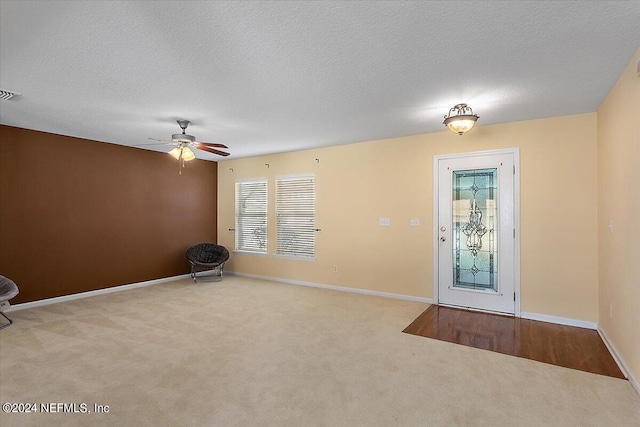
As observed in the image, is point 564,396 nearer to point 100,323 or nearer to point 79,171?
point 100,323

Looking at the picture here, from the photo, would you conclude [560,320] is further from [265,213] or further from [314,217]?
[265,213]

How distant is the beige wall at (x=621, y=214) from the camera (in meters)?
2.56

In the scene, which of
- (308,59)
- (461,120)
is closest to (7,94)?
(308,59)

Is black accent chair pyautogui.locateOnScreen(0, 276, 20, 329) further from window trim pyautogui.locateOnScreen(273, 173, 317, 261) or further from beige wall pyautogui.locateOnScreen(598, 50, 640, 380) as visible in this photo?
beige wall pyautogui.locateOnScreen(598, 50, 640, 380)

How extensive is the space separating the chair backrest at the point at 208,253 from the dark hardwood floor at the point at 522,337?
430cm

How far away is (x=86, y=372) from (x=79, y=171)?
3787 mm

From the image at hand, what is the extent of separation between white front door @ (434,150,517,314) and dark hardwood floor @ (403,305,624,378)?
299mm

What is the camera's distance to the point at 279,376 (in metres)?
2.74

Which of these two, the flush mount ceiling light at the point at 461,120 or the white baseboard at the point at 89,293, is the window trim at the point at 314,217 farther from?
the flush mount ceiling light at the point at 461,120

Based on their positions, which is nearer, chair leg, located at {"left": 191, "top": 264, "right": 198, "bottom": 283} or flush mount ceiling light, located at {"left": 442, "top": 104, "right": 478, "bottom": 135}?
flush mount ceiling light, located at {"left": 442, "top": 104, "right": 478, "bottom": 135}

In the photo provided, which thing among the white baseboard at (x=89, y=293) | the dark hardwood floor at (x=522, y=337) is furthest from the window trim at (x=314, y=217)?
the dark hardwood floor at (x=522, y=337)

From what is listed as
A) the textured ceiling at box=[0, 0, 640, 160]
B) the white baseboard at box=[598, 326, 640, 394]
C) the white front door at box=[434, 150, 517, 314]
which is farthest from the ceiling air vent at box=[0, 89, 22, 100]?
the white baseboard at box=[598, 326, 640, 394]

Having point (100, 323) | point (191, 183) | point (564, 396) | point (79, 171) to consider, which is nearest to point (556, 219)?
point (564, 396)

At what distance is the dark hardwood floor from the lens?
3.03 m
